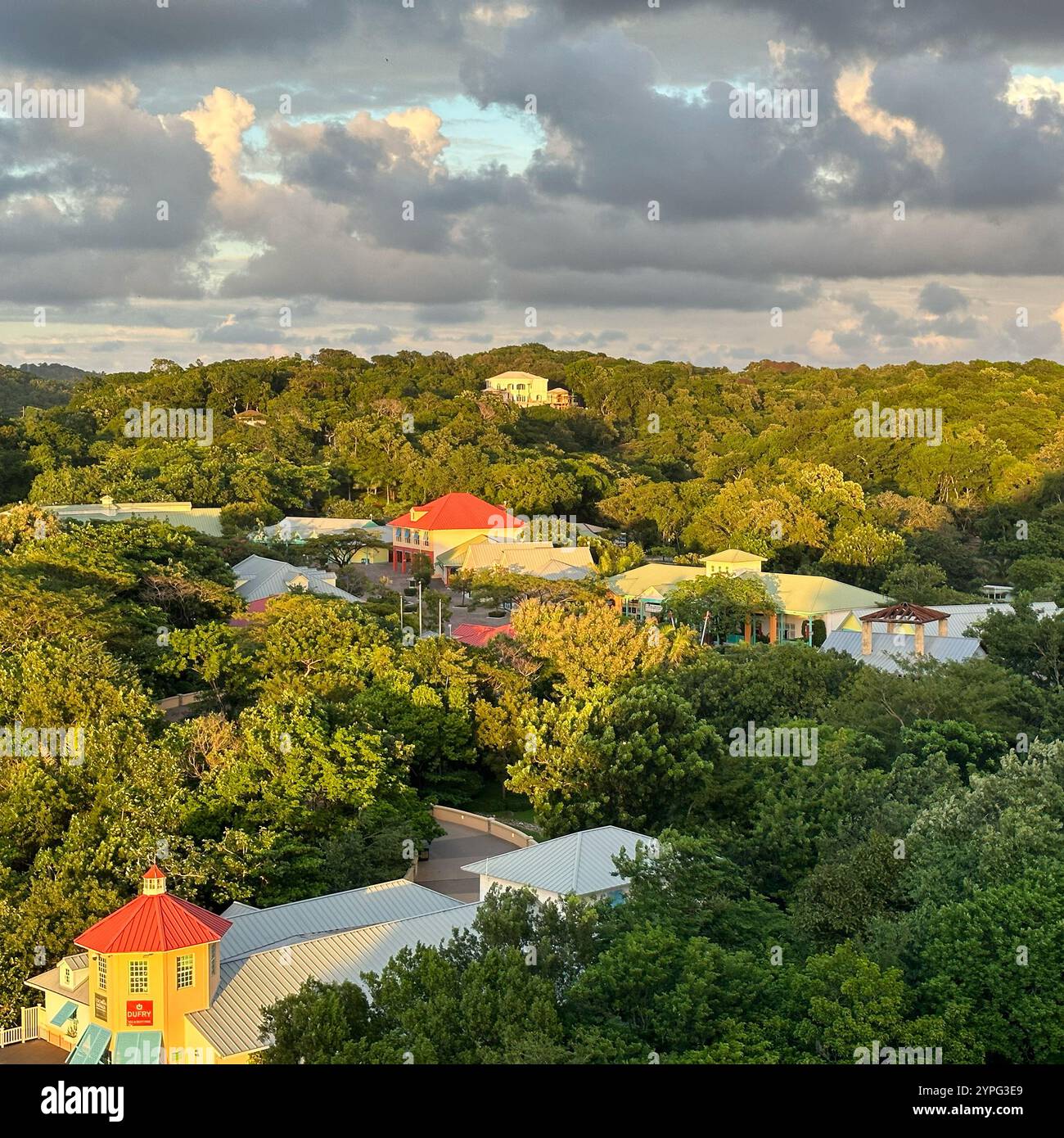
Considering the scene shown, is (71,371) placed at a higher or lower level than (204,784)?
higher

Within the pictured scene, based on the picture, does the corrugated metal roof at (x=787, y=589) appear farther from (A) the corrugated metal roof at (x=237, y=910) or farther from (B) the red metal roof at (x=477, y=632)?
(A) the corrugated metal roof at (x=237, y=910)

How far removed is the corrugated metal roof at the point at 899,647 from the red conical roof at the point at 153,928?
68.3 feet

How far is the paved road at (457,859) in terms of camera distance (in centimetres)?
2364

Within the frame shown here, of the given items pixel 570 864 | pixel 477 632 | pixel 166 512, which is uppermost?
pixel 166 512

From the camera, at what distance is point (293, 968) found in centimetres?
1888

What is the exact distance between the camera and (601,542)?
55.9 m

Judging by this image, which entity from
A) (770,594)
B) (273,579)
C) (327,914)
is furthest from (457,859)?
(770,594)

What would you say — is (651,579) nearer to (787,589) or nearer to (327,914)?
(787,589)

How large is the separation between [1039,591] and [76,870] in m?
34.3

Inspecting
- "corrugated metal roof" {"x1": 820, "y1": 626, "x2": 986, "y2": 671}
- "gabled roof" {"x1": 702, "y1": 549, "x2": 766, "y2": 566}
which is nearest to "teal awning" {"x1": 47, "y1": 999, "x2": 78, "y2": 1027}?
"corrugated metal roof" {"x1": 820, "y1": 626, "x2": 986, "y2": 671}

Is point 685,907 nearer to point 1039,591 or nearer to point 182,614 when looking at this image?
point 182,614

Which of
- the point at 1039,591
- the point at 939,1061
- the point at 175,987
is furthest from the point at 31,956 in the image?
the point at 1039,591

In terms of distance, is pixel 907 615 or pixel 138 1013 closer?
pixel 138 1013

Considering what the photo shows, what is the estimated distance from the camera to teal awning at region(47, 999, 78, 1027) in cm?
1905
